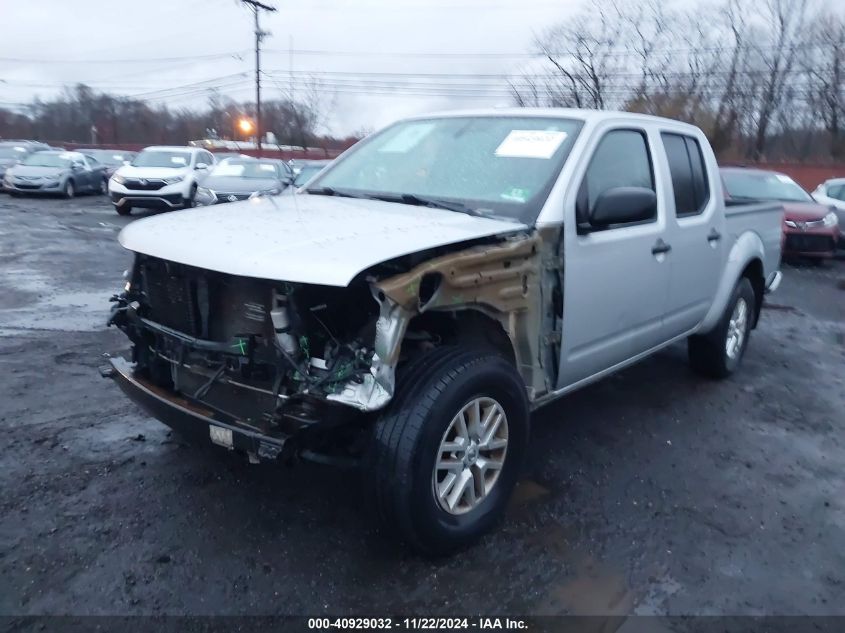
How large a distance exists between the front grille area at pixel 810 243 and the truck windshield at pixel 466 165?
10.7 metres

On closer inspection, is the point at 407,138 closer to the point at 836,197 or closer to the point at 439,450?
the point at 439,450

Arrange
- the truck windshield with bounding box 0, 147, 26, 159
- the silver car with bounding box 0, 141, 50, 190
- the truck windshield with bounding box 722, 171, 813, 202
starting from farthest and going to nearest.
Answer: the truck windshield with bounding box 0, 147, 26, 159, the silver car with bounding box 0, 141, 50, 190, the truck windshield with bounding box 722, 171, 813, 202

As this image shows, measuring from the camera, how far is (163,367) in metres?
3.66

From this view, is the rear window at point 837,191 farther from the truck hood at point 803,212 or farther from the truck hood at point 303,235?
the truck hood at point 303,235

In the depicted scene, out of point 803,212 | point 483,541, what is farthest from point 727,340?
point 803,212

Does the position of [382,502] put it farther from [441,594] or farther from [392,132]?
[392,132]

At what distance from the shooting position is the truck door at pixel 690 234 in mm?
4762

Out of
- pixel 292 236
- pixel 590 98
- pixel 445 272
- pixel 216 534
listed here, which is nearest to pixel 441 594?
pixel 216 534

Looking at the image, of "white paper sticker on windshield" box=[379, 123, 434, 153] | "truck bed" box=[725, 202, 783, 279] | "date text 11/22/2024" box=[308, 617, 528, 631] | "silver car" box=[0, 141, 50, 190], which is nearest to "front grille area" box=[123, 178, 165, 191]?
"silver car" box=[0, 141, 50, 190]

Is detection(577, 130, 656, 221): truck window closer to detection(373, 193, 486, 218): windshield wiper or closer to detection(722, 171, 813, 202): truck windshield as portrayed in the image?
detection(373, 193, 486, 218): windshield wiper

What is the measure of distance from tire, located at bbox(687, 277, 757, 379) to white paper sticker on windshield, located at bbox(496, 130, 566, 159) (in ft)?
7.85

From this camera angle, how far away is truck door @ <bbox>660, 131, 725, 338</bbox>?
476cm

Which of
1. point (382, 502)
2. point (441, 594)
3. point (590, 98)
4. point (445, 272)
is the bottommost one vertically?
point (441, 594)

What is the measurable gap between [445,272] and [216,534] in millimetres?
1612
